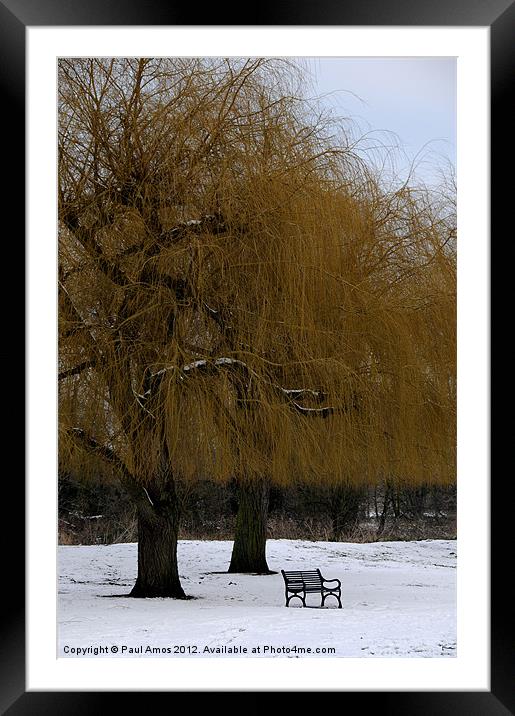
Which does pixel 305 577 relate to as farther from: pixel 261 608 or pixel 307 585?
pixel 261 608

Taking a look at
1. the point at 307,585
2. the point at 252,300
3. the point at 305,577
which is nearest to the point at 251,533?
the point at 305,577

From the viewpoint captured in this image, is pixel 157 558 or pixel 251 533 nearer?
pixel 157 558

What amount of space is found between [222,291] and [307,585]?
232 cm

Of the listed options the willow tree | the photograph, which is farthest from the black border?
the willow tree

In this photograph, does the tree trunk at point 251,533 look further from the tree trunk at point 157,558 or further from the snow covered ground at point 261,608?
the tree trunk at point 157,558

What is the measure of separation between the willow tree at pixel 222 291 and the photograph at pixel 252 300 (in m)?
0.01

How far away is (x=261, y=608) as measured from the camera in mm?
4672

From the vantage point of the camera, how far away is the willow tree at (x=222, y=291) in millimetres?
3941

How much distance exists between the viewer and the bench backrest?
5.17m
